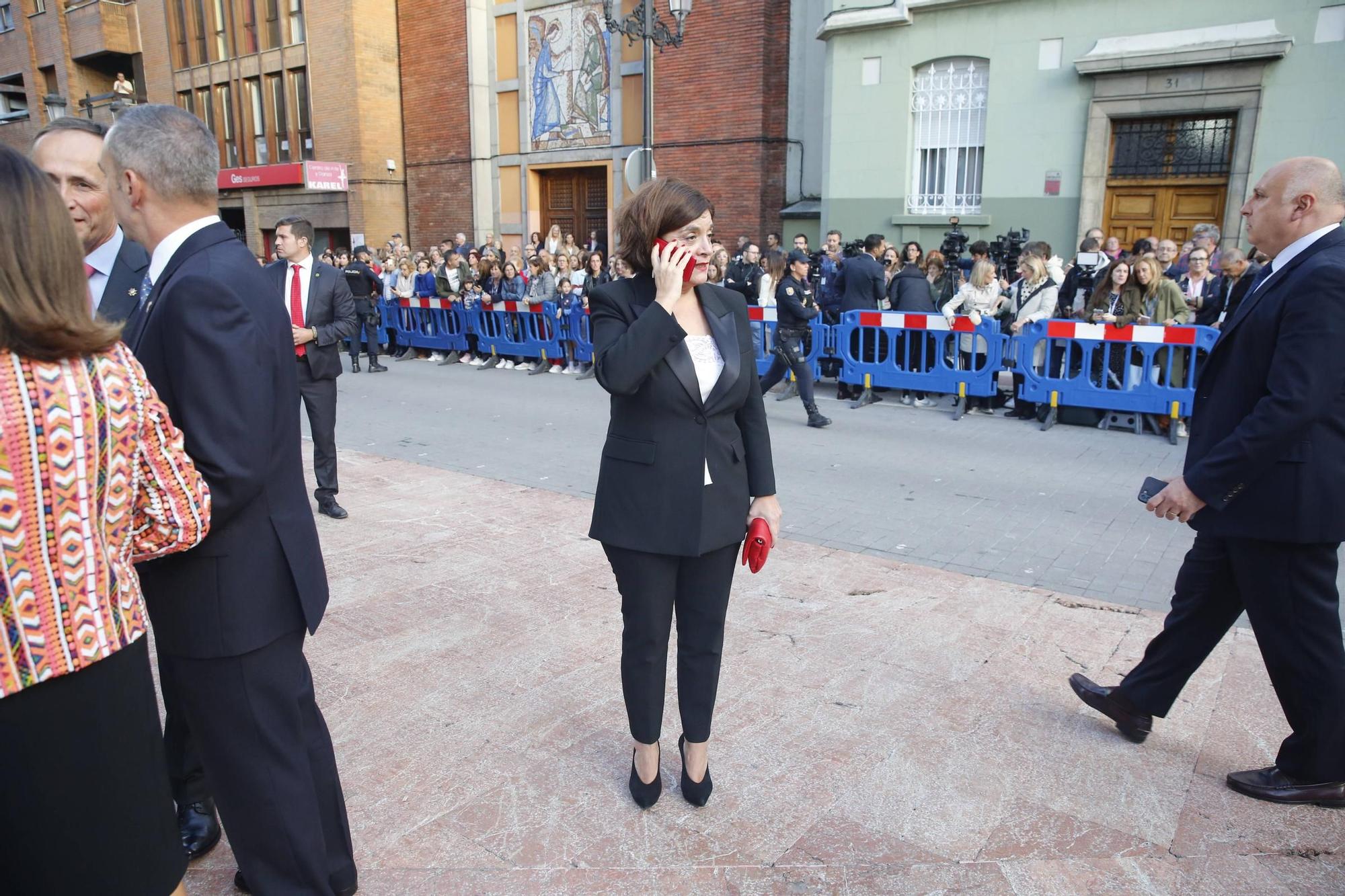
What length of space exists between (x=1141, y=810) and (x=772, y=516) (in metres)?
1.56

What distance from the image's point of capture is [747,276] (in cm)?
A: 1279

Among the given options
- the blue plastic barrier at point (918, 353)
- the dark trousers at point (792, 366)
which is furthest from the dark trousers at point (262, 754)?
the blue plastic barrier at point (918, 353)

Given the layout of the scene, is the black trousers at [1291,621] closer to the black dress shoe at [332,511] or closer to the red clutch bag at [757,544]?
the red clutch bag at [757,544]

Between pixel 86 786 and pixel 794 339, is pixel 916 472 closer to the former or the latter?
pixel 794 339

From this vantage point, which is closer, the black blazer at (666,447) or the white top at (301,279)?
the black blazer at (666,447)

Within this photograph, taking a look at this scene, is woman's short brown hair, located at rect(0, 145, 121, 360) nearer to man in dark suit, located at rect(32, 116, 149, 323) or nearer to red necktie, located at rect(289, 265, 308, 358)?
man in dark suit, located at rect(32, 116, 149, 323)

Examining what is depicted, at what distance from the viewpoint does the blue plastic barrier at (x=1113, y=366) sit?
899 centimetres

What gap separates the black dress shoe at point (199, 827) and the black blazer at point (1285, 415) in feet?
10.7

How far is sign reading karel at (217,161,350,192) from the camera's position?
2550 centimetres

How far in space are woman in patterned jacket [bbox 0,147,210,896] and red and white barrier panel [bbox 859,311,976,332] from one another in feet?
31.2

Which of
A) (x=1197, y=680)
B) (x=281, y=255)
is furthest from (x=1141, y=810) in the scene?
(x=281, y=255)

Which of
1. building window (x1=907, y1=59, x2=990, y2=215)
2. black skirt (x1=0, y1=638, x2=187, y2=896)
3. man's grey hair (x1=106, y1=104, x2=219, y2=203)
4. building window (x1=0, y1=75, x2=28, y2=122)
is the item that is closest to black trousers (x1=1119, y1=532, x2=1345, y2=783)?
black skirt (x1=0, y1=638, x2=187, y2=896)

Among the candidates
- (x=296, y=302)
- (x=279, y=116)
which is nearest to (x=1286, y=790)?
(x=296, y=302)

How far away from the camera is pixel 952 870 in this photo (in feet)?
9.39
